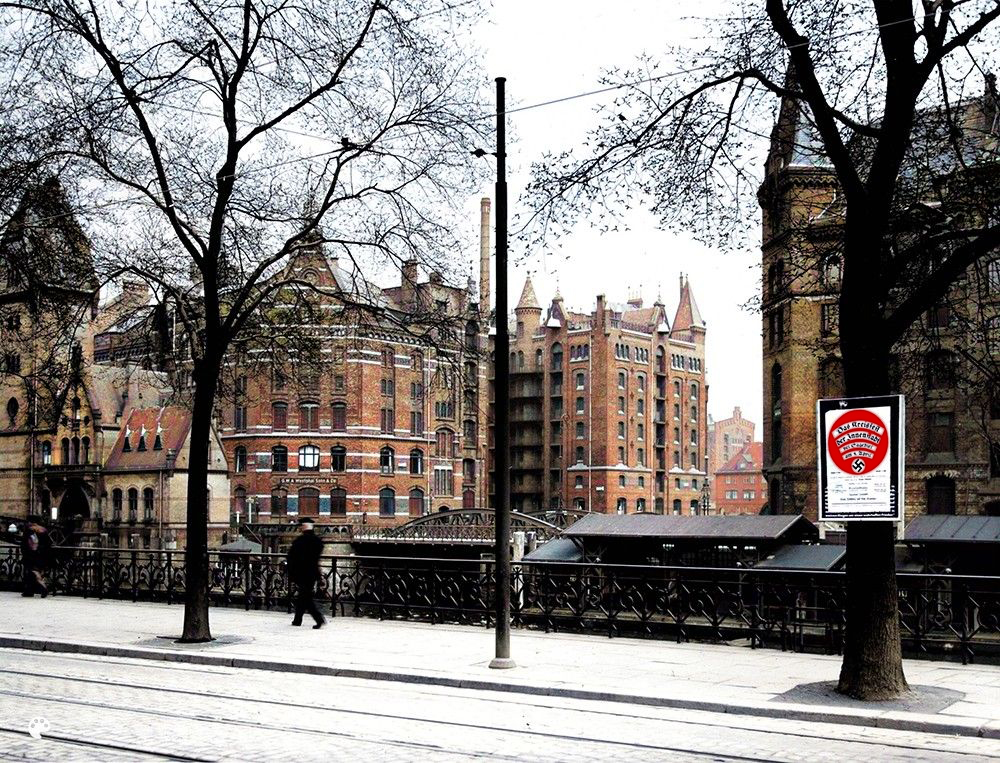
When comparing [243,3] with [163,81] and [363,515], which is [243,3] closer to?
[163,81]

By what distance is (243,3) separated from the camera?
58.3 feet

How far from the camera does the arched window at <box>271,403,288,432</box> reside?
267ft

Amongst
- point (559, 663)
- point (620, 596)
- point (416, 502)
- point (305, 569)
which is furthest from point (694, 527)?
point (416, 502)

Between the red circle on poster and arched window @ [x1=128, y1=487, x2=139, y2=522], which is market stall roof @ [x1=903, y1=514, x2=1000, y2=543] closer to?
the red circle on poster

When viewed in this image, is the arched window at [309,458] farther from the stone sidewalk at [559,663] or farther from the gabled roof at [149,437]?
the stone sidewalk at [559,663]

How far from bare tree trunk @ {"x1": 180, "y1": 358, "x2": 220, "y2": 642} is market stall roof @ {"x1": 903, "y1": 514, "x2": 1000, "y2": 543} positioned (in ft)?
54.4

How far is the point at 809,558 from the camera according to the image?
25.0 metres

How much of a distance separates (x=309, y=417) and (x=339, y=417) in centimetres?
207

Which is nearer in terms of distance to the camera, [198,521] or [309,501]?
[198,521]

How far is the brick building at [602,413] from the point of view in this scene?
110m

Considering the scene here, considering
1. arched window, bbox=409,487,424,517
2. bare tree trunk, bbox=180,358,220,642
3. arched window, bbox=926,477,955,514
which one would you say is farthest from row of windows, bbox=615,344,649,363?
bare tree trunk, bbox=180,358,220,642

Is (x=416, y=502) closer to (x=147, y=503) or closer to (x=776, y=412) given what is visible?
(x=147, y=503)

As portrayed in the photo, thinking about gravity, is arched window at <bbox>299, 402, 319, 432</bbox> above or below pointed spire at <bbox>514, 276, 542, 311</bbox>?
below

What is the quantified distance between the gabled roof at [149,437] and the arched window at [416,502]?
55.2 feet
